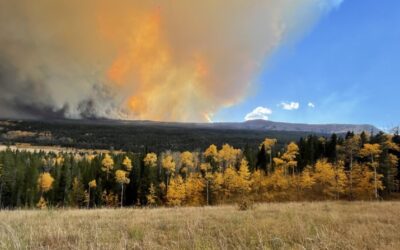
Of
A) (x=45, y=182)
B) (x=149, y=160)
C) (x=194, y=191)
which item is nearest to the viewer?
(x=194, y=191)

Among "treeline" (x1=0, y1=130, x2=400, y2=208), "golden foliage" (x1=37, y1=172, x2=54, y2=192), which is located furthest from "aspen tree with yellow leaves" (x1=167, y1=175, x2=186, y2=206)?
"golden foliage" (x1=37, y1=172, x2=54, y2=192)

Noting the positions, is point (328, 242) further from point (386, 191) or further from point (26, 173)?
point (26, 173)

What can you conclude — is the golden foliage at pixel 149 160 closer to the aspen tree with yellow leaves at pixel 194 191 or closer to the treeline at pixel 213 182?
the treeline at pixel 213 182

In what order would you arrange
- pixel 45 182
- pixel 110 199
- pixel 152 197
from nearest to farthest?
pixel 152 197 < pixel 110 199 < pixel 45 182

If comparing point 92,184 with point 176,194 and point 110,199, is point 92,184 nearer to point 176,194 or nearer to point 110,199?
point 110,199

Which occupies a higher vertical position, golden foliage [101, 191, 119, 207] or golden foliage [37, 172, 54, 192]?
golden foliage [37, 172, 54, 192]

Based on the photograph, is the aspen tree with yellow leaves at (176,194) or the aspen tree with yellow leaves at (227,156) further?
the aspen tree with yellow leaves at (227,156)

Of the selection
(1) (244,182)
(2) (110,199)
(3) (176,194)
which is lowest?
(2) (110,199)

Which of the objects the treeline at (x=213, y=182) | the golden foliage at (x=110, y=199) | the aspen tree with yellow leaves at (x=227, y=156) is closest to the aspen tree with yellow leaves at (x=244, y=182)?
the treeline at (x=213, y=182)

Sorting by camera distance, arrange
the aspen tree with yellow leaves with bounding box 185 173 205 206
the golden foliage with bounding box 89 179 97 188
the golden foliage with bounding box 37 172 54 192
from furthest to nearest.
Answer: the golden foliage with bounding box 37 172 54 192 < the golden foliage with bounding box 89 179 97 188 < the aspen tree with yellow leaves with bounding box 185 173 205 206

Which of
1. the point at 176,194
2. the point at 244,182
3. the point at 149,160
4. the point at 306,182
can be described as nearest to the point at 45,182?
the point at 149,160

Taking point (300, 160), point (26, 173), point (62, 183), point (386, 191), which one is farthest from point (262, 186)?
point (26, 173)

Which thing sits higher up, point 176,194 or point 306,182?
point 306,182

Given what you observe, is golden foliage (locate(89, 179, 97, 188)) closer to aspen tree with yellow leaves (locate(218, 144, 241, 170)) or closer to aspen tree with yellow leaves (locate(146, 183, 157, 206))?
aspen tree with yellow leaves (locate(146, 183, 157, 206))
